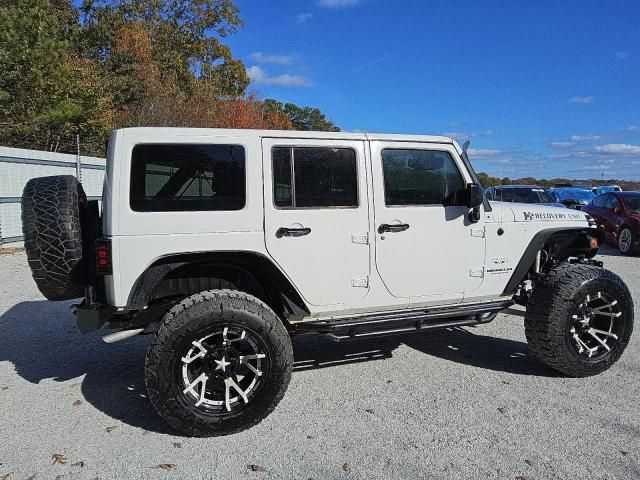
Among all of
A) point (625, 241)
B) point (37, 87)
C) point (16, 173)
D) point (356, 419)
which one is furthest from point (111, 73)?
point (356, 419)

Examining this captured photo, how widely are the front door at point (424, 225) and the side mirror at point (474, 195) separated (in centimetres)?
9

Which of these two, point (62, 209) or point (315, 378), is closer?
point (62, 209)

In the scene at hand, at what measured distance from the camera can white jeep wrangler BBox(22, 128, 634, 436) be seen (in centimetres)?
338

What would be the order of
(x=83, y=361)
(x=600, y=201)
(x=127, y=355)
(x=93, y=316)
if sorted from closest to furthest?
1. (x=93, y=316)
2. (x=83, y=361)
3. (x=127, y=355)
4. (x=600, y=201)

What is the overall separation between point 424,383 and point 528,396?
32.1 inches

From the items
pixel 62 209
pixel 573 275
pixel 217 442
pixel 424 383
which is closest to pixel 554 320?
pixel 573 275

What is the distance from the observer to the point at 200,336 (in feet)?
11.1

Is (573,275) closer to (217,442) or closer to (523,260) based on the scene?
(523,260)

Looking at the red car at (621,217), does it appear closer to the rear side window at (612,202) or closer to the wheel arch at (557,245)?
the rear side window at (612,202)

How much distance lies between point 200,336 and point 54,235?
120 centimetres

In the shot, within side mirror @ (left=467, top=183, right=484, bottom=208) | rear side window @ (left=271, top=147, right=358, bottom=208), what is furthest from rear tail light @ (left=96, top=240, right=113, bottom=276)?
side mirror @ (left=467, top=183, right=484, bottom=208)

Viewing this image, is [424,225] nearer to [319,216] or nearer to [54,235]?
[319,216]

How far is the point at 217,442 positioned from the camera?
11.0ft

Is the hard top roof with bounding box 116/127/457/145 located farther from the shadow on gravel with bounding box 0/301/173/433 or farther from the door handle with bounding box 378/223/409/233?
the shadow on gravel with bounding box 0/301/173/433
